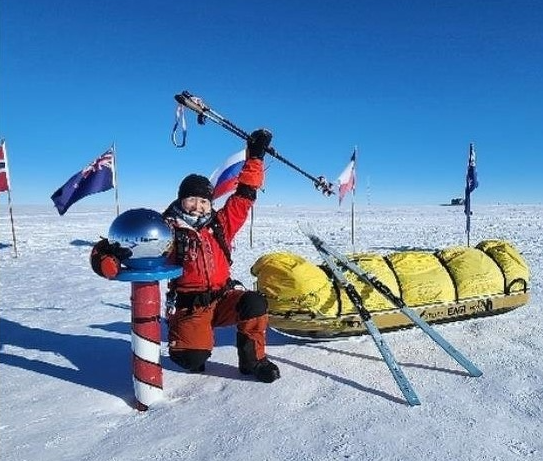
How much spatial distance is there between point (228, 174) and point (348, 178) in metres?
5.16

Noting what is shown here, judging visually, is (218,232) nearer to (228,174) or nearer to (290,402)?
(290,402)

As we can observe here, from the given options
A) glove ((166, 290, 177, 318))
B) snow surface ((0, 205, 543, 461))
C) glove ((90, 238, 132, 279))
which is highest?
glove ((90, 238, 132, 279))

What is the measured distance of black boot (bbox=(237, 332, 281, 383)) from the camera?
3.71 metres

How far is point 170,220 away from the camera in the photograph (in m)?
3.91

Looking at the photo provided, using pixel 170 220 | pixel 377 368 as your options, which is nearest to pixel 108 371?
pixel 170 220

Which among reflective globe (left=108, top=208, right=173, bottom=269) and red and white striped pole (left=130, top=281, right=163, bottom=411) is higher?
reflective globe (left=108, top=208, right=173, bottom=269)

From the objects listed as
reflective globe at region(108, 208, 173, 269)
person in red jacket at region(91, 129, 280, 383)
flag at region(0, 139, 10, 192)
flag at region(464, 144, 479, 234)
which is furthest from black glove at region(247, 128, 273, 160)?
flag at region(0, 139, 10, 192)

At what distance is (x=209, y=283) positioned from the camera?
396cm

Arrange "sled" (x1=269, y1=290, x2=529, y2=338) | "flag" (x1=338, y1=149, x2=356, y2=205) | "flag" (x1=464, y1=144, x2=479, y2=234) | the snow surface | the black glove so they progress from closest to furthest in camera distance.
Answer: the snow surface
the black glove
"sled" (x1=269, y1=290, x2=529, y2=338)
"flag" (x1=464, y1=144, x2=479, y2=234)
"flag" (x1=338, y1=149, x2=356, y2=205)

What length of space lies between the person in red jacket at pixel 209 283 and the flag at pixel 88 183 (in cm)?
916

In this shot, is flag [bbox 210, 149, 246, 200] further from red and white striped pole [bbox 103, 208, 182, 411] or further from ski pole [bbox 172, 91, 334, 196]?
red and white striped pole [bbox 103, 208, 182, 411]

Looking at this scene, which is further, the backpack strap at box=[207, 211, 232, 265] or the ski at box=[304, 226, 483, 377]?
the backpack strap at box=[207, 211, 232, 265]

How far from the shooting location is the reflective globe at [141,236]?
3.08 m

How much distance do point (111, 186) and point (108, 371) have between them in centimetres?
1053
